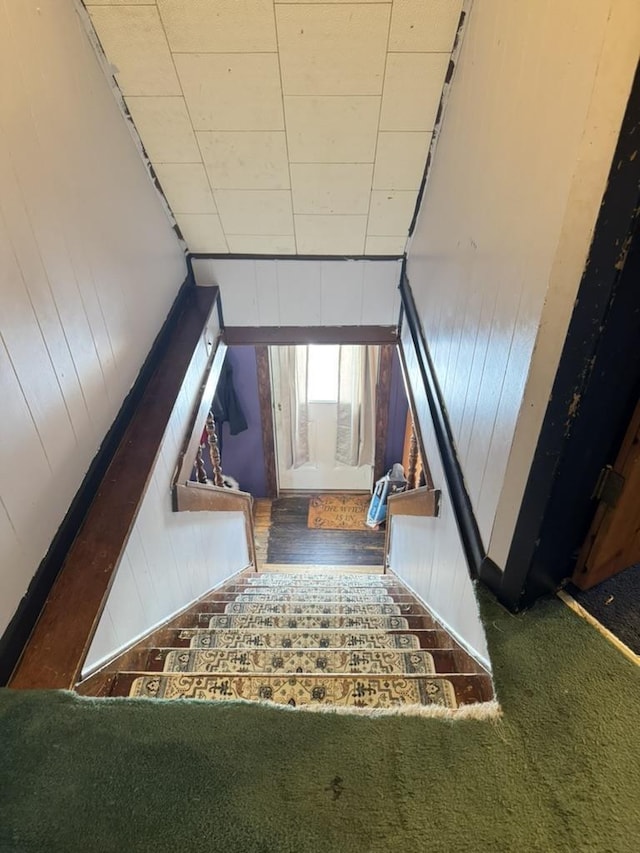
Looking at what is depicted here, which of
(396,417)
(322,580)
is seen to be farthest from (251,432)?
(322,580)

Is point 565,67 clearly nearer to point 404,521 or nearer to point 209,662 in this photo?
point 209,662

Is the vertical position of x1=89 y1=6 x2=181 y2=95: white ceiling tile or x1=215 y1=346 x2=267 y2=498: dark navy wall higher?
x1=89 y1=6 x2=181 y2=95: white ceiling tile

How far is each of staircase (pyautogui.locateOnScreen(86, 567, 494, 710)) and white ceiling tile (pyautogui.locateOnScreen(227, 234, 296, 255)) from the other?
1941 millimetres

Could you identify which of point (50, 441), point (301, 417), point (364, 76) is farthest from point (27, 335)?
point (301, 417)

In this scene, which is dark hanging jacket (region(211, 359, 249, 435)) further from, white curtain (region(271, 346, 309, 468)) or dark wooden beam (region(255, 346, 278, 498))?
white curtain (region(271, 346, 309, 468))

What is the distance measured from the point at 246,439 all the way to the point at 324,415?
0.87 m

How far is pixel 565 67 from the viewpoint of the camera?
841 millimetres

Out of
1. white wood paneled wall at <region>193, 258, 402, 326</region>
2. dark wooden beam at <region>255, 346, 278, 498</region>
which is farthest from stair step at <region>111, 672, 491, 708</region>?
dark wooden beam at <region>255, 346, 278, 498</region>

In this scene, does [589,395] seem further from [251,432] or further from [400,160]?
[251,432]

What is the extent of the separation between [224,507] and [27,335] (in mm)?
1629

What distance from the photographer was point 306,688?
131 centimetres

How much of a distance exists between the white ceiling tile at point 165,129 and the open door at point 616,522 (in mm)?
1960

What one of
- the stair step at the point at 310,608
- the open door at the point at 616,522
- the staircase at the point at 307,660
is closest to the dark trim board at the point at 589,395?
the open door at the point at 616,522

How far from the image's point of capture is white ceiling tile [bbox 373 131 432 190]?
1966mm
